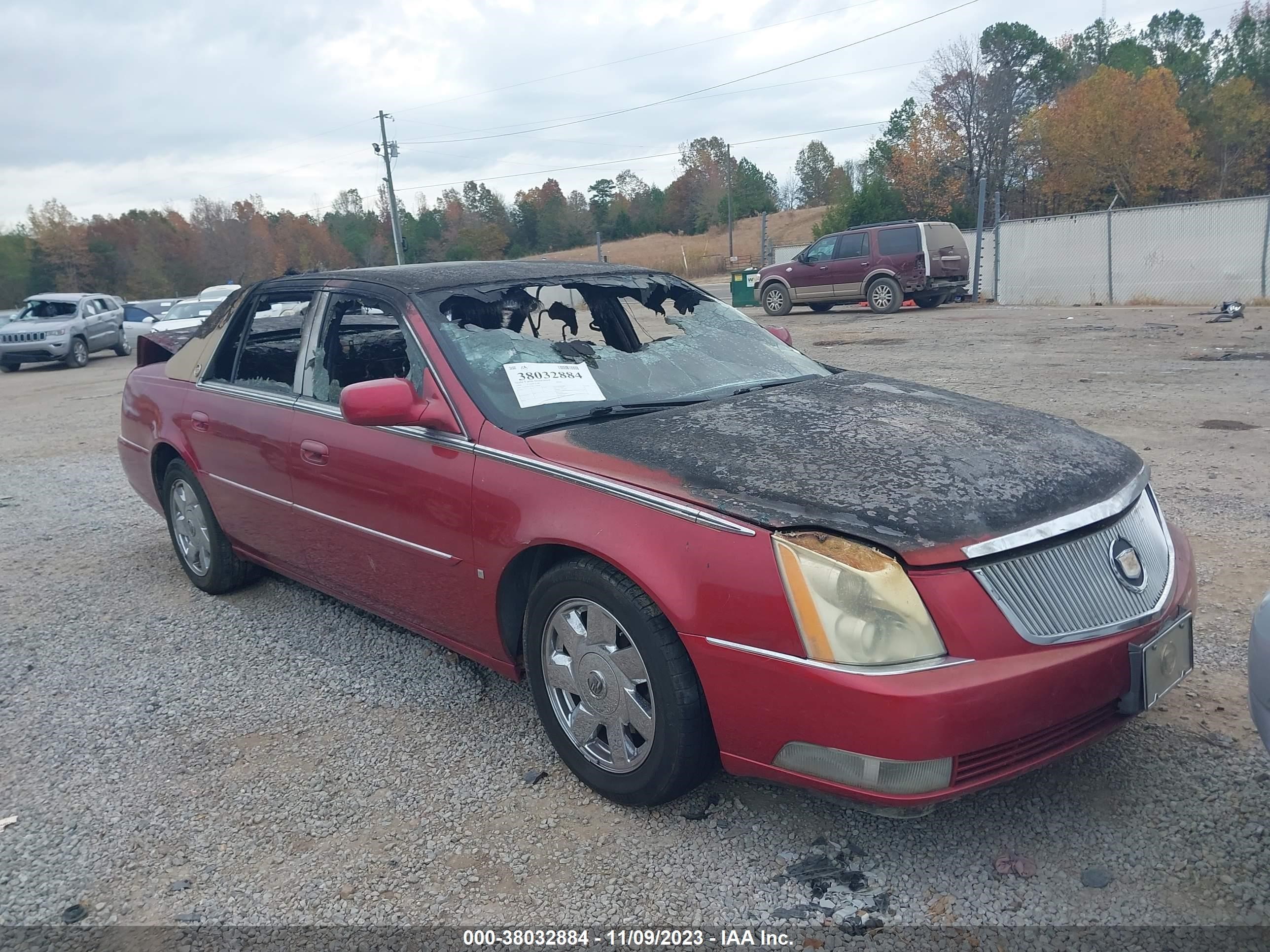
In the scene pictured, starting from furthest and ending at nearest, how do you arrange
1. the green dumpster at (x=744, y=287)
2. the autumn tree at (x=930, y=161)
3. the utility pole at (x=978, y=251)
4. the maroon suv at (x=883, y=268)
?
the autumn tree at (x=930, y=161) < the green dumpster at (x=744, y=287) < the utility pole at (x=978, y=251) < the maroon suv at (x=883, y=268)

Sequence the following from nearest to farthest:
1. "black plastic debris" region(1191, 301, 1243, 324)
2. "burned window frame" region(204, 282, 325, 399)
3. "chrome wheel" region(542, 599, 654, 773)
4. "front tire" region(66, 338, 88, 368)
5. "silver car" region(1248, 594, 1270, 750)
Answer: "silver car" region(1248, 594, 1270, 750) < "chrome wheel" region(542, 599, 654, 773) < "burned window frame" region(204, 282, 325, 399) < "black plastic debris" region(1191, 301, 1243, 324) < "front tire" region(66, 338, 88, 368)

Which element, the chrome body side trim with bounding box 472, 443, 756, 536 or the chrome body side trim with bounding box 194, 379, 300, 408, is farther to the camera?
the chrome body side trim with bounding box 194, 379, 300, 408

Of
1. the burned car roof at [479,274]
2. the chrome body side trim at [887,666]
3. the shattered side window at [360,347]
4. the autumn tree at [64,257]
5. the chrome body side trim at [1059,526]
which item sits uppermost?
the autumn tree at [64,257]

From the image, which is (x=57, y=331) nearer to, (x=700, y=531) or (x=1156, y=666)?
(x=700, y=531)

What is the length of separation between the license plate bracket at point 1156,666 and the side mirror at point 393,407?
2084 millimetres

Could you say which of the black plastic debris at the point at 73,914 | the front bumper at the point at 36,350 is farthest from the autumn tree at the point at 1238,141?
Result: the black plastic debris at the point at 73,914

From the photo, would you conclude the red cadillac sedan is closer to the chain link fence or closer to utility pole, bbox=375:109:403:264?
the chain link fence

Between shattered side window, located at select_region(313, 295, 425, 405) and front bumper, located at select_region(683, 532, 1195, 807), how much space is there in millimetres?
1685

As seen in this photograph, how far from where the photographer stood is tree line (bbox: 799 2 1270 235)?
4741cm

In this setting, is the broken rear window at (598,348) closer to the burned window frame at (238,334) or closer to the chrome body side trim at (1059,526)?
the burned window frame at (238,334)

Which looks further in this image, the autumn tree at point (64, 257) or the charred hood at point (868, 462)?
the autumn tree at point (64, 257)

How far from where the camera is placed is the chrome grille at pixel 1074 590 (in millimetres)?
2264

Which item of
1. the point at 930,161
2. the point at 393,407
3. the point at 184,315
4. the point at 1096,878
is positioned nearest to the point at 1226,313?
the point at 1096,878

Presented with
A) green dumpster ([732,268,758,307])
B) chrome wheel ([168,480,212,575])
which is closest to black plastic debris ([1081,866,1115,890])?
chrome wheel ([168,480,212,575])
